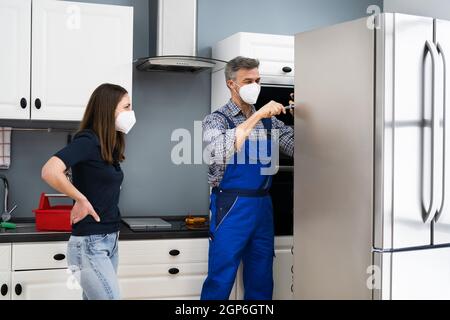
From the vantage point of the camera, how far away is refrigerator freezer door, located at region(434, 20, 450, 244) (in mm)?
2398

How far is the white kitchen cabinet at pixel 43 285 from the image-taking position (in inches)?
120

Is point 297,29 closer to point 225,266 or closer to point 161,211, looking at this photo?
point 161,211

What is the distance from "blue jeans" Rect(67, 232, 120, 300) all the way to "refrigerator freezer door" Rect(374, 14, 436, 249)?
1031 mm

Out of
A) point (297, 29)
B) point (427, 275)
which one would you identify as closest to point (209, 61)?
point (297, 29)

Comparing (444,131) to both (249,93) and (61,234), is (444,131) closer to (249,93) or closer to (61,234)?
(249,93)

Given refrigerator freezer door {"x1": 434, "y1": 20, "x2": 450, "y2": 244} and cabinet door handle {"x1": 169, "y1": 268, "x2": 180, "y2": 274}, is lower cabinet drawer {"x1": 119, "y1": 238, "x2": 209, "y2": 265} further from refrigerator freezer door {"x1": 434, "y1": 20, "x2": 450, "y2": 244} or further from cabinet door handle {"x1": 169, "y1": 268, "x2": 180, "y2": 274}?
refrigerator freezer door {"x1": 434, "y1": 20, "x2": 450, "y2": 244}

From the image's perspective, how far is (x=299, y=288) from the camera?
2734 mm

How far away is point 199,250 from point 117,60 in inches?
42.9

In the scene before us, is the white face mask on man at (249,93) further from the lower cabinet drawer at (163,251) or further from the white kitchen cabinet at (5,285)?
the white kitchen cabinet at (5,285)

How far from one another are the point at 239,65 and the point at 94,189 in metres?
1.06

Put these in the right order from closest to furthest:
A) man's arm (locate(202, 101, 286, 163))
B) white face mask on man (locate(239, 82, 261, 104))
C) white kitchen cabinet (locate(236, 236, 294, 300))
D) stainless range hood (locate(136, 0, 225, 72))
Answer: man's arm (locate(202, 101, 286, 163))
white face mask on man (locate(239, 82, 261, 104))
white kitchen cabinet (locate(236, 236, 294, 300))
stainless range hood (locate(136, 0, 225, 72))

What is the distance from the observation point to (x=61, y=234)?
3.12 metres

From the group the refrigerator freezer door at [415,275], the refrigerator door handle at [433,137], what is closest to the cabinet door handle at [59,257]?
the refrigerator freezer door at [415,275]

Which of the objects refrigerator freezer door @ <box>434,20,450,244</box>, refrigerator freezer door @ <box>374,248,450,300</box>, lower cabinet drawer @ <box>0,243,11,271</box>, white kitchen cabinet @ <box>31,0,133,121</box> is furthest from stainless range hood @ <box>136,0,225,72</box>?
refrigerator freezer door @ <box>374,248,450,300</box>
